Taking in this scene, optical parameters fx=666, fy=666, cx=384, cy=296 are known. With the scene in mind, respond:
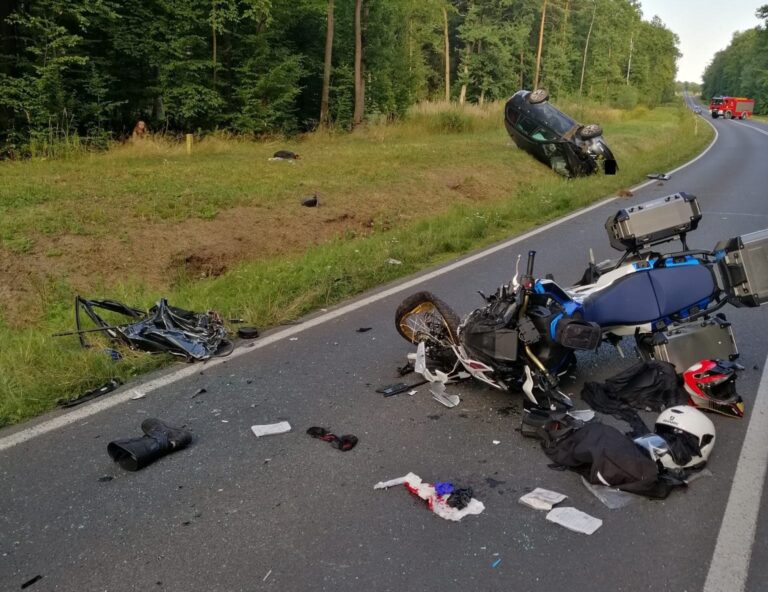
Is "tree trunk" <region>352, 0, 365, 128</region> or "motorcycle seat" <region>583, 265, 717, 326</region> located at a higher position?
"tree trunk" <region>352, 0, 365, 128</region>

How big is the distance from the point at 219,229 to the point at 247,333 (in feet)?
12.9

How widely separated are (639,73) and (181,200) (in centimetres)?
9984

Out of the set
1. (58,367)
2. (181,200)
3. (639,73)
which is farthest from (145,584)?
(639,73)

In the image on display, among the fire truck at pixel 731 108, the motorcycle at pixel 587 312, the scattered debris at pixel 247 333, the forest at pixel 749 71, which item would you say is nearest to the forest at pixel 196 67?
the scattered debris at pixel 247 333

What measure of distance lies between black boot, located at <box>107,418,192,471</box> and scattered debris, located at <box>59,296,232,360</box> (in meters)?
1.35

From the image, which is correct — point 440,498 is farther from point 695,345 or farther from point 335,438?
point 695,345

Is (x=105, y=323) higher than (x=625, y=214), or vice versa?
(x=625, y=214)

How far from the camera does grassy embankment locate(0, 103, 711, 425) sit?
644cm

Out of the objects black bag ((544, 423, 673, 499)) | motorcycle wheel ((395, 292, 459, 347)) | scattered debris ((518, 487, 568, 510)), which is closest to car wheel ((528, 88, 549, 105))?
motorcycle wheel ((395, 292, 459, 347))

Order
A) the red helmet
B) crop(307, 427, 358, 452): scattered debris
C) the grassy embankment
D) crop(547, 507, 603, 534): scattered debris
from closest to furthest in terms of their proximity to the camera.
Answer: crop(547, 507, 603, 534): scattered debris → crop(307, 427, 358, 452): scattered debris → the red helmet → the grassy embankment

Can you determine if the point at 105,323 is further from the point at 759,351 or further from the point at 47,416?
the point at 759,351

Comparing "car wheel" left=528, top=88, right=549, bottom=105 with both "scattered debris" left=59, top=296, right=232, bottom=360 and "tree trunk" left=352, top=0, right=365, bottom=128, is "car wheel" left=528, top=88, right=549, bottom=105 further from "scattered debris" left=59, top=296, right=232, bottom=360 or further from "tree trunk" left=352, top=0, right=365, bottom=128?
"scattered debris" left=59, top=296, right=232, bottom=360

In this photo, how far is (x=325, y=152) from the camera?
19.2m

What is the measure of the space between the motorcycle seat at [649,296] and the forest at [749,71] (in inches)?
3400
